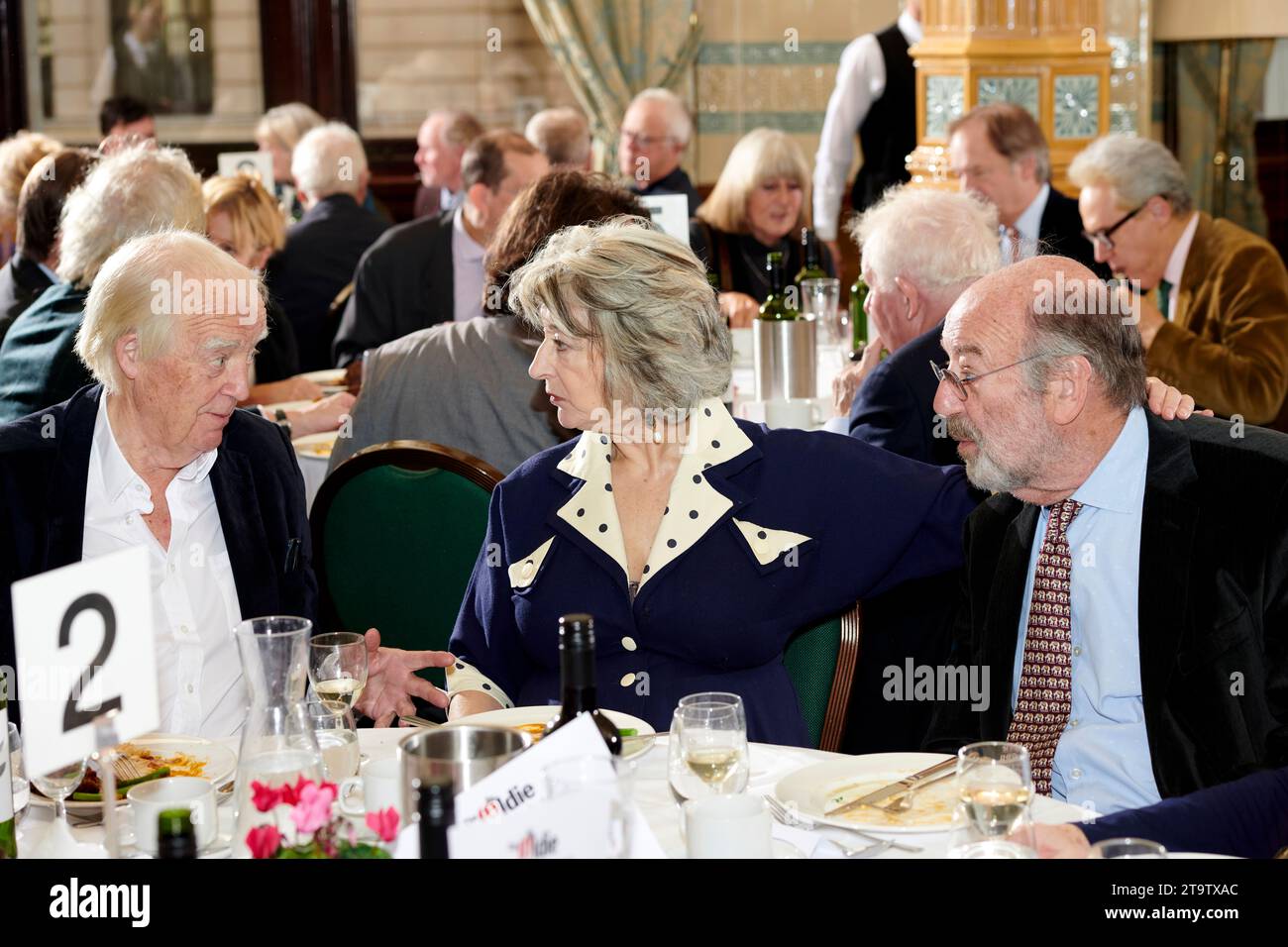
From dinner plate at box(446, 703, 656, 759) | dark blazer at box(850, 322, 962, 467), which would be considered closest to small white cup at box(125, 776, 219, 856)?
dinner plate at box(446, 703, 656, 759)

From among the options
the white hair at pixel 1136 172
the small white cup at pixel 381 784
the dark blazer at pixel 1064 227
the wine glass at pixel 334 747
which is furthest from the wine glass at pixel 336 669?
the dark blazer at pixel 1064 227

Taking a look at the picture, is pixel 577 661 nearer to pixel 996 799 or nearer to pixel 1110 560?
pixel 996 799

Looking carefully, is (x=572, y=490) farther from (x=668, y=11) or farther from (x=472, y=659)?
(x=668, y=11)

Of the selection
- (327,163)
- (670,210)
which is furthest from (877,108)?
(670,210)

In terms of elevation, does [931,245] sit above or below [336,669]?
above

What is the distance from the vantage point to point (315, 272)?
621 cm

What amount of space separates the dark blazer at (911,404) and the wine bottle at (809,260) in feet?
6.35

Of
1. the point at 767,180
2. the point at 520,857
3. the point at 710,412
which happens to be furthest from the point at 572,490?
the point at 767,180

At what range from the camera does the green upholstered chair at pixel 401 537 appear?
9.66ft

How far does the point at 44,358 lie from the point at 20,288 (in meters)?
0.74

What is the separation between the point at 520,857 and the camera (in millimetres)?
1200

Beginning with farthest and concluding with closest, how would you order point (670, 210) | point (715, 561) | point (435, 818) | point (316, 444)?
point (670, 210) < point (316, 444) < point (715, 561) < point (435, 818)

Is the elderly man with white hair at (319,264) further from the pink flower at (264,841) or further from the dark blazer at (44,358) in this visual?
the pink flower at (264,841)

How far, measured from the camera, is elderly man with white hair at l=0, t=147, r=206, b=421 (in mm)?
3467
